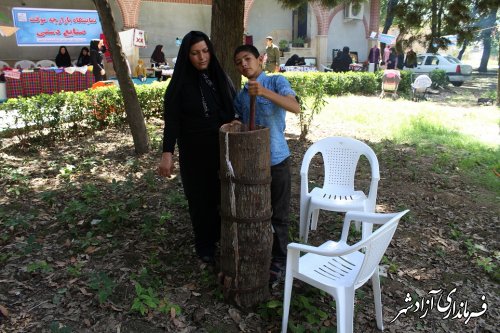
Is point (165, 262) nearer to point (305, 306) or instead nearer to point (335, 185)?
point (305, 306)

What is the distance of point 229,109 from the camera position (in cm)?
289

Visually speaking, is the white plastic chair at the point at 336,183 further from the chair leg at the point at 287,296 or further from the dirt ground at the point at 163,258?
the chair leg at the point at 287,296

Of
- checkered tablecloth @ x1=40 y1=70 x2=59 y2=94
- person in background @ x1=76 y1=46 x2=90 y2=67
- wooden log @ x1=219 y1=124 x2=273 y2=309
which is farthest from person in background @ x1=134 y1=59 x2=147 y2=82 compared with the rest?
wooden log @ x1=219 y1=124 x2=273 y2=309

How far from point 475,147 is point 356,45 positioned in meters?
19.8

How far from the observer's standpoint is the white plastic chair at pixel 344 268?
2.14 meters

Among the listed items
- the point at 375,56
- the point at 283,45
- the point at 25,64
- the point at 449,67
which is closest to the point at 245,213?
the point at 25,64

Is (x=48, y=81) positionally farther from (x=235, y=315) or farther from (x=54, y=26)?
(x=235, y=315)

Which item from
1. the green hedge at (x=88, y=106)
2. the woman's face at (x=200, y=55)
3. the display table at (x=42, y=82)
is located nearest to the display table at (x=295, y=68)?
the display table at (x=42, y=82)

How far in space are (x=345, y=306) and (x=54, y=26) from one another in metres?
13.8

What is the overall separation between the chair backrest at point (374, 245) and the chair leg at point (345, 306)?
8 centimetres

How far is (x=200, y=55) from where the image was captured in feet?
8.71

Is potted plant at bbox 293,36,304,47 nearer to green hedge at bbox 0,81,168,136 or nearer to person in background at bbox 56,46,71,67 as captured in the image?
person in background at bbox 56,46,71,67

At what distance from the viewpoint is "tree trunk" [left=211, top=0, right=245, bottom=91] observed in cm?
480

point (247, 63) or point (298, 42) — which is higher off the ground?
point (298, 42)
